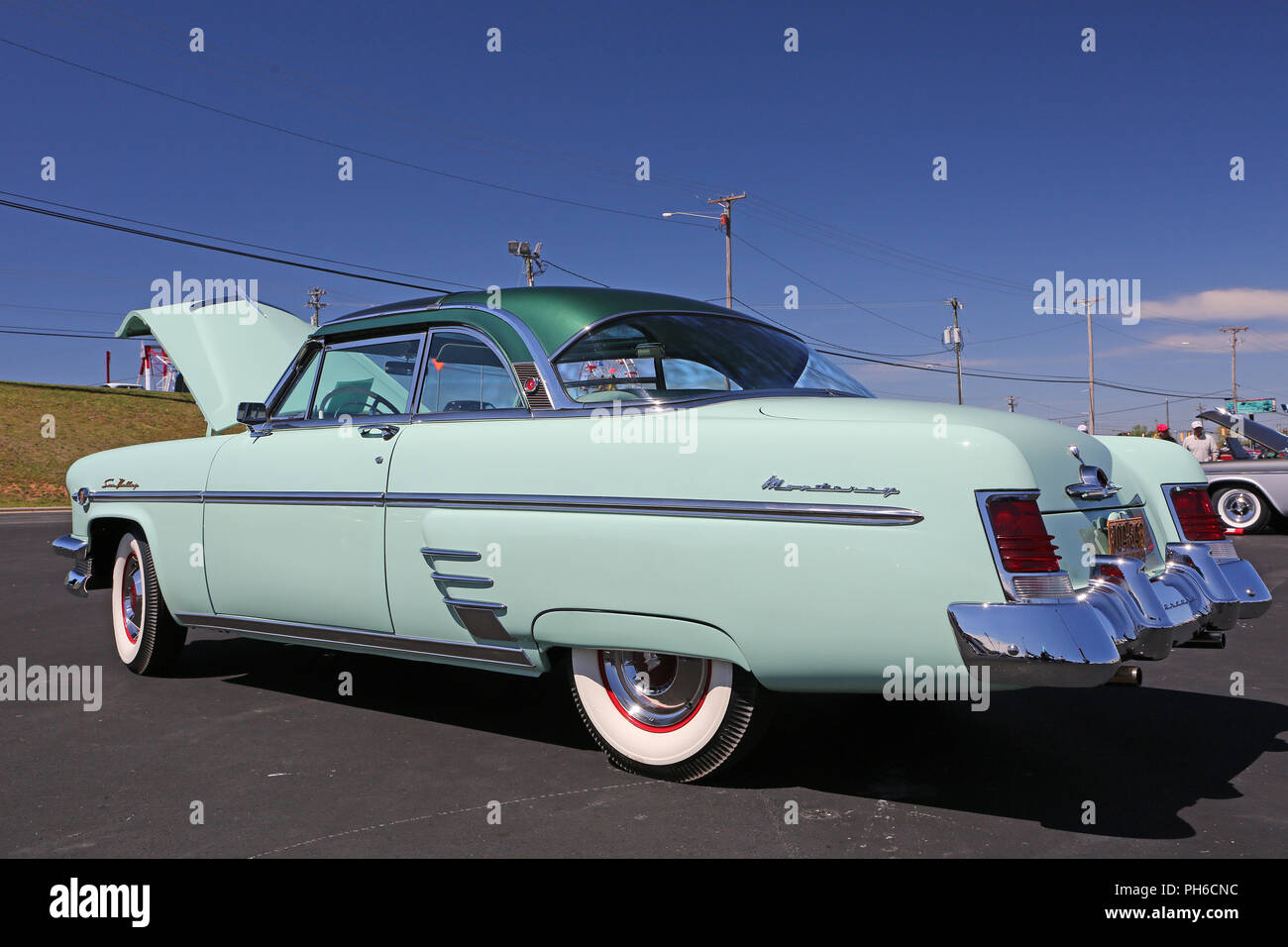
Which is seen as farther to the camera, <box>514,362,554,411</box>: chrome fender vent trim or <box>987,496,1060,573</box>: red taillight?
<box>514,362,554,411</box>: chrome fender vent trim

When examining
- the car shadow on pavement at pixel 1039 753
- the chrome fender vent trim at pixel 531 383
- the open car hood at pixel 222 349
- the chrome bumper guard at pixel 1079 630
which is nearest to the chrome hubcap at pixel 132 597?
the open car hood at pixel 222 349

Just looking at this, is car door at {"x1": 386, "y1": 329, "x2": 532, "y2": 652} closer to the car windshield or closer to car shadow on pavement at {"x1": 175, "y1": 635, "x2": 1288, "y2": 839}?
the car windshield

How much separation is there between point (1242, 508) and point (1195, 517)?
1143 centimetres

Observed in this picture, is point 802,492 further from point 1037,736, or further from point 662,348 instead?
point 1037,736

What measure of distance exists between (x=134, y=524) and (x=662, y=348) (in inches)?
125

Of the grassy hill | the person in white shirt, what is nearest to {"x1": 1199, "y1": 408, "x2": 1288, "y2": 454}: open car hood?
the person in white shirt

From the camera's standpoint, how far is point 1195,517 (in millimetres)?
3930

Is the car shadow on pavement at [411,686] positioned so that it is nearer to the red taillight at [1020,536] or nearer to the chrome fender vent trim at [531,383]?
the chrome fender vent trim at [531,383]

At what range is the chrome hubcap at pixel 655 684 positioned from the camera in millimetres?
3469

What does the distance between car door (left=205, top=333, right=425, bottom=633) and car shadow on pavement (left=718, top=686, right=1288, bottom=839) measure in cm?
170

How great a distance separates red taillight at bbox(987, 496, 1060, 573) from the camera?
9.27 ft

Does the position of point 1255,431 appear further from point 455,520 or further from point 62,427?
point 62,427

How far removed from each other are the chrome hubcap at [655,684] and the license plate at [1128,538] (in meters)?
1.34
